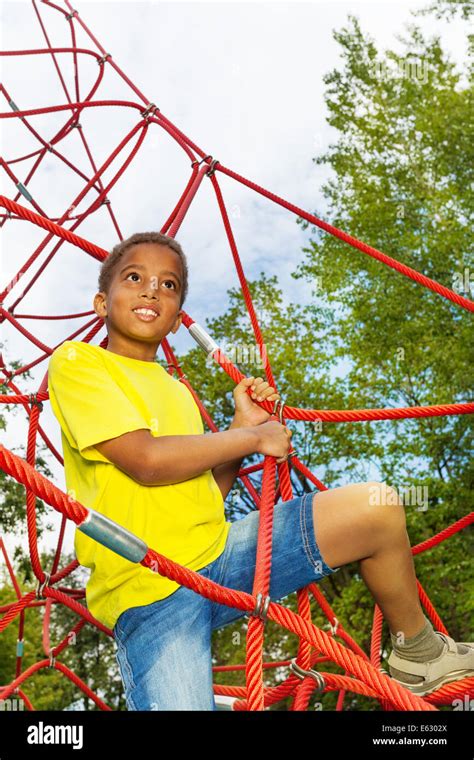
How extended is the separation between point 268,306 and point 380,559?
8405mm

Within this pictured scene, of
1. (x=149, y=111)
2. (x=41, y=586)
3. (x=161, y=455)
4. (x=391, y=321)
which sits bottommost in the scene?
(x=161, y=455)

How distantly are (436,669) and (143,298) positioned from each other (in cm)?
79

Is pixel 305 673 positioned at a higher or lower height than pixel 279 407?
lower

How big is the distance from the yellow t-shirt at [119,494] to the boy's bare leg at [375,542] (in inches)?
7.0

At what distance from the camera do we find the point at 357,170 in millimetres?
8984

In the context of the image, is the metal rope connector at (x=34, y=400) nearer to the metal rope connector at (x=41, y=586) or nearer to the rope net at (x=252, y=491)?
the rope net at (x=252, y=491)

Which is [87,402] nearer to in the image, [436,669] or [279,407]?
[279,407]

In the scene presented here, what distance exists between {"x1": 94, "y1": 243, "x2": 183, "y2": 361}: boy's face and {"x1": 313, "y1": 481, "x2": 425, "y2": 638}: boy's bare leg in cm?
42

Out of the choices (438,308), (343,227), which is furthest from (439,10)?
(438,308)

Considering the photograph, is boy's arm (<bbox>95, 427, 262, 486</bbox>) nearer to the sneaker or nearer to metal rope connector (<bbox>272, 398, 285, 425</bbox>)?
metal rope connector (<bbox>272, 398, 285, 425</bbox>)

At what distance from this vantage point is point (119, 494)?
1165mm

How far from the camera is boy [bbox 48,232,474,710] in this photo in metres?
1.11

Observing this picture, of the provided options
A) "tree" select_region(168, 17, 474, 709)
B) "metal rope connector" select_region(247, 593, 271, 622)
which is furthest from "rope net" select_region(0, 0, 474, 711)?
"tree" select_region(168, 17, 474, 709)

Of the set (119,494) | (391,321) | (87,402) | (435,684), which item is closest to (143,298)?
(87,402)
